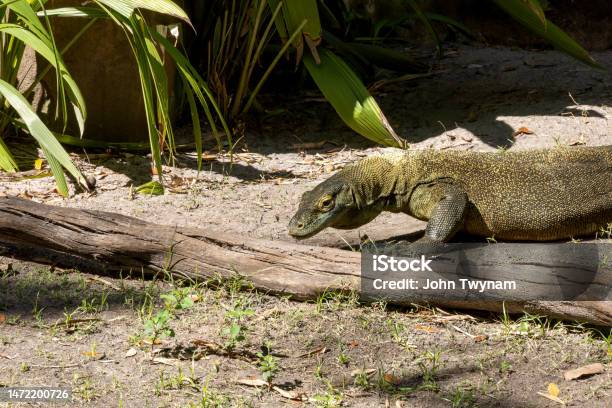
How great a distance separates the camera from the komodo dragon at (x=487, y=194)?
464 cm

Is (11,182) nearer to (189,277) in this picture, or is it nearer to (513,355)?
(189,277)

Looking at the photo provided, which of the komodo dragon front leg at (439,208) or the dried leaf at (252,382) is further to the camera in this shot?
the komodo dragon front leg at (439,208)

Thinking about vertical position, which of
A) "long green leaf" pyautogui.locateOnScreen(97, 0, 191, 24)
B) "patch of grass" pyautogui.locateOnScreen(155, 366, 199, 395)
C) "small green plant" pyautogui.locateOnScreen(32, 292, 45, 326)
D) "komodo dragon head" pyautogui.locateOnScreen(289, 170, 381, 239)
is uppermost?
"long green leaf" pyautogui.locateOnScreen(97, 0, 191, 24)

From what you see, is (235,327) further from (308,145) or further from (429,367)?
(308,145)

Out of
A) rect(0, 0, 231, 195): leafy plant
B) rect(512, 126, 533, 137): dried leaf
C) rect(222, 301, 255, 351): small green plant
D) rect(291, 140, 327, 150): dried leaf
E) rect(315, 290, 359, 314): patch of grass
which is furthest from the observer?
rect(291, 140, 327, 150): dried leaf

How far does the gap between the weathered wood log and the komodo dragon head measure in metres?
0.31

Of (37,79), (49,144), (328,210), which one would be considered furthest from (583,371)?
(37,79)

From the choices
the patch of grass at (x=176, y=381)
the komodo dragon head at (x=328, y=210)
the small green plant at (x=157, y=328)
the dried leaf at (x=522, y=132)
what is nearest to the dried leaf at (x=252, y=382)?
the patch of grass at (x=176, y=381)

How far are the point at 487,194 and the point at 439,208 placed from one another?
1.04 feet

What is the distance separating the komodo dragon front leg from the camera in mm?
4480

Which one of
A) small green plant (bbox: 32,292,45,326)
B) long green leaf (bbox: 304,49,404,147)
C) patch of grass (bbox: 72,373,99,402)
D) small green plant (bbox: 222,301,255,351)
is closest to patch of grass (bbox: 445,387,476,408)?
small green plant (bbox: 222,301,255,351)

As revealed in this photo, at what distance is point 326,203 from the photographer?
459 cm

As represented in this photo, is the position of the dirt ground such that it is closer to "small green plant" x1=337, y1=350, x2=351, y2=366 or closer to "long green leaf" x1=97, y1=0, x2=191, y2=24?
"small green plant" x1=337, y1=350, x2=351, y2=366

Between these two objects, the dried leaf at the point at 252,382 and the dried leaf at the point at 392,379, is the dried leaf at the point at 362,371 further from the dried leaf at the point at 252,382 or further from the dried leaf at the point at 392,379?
the dried leaf at the point at 252,382
